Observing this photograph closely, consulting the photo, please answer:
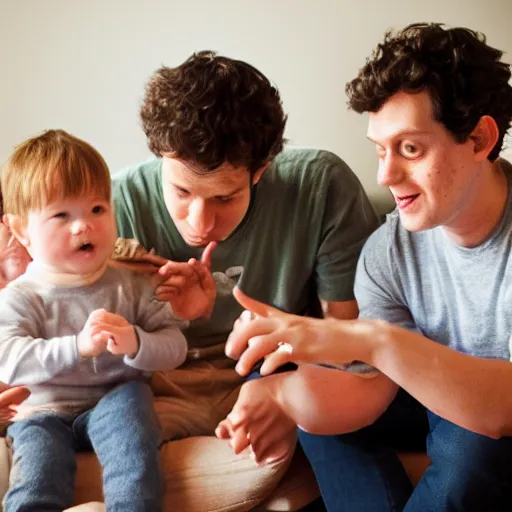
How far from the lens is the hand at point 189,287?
1020 mm

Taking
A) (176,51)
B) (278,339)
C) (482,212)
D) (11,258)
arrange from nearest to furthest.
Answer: (278,339) < (482,212) < (11,258) < (176,51)

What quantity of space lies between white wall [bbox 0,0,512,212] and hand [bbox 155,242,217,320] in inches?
13.3

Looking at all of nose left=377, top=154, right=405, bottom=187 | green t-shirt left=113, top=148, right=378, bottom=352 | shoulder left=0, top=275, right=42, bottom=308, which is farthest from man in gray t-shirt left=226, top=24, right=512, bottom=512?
shoulder left=0, top=275, right=42, bottom=308

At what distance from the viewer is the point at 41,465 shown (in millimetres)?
884

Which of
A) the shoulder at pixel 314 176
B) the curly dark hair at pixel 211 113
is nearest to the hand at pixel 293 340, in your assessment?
the curly dark hair at pixel 211 113

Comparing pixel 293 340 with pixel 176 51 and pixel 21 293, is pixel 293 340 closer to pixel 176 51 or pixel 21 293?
pixel 21 293

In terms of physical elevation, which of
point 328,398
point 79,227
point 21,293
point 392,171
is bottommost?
point 328,398

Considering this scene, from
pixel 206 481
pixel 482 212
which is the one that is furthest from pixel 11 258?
pixel 482 212

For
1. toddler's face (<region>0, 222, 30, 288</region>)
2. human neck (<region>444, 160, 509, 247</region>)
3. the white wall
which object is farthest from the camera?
the white wall

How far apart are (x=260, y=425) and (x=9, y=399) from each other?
0.34 metres

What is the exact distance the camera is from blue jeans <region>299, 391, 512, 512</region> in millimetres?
817

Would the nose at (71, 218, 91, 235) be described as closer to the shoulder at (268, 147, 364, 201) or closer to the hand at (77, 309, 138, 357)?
the hand at (77, 309, 138, 357)

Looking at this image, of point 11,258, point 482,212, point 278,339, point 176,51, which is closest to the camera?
point 278,339

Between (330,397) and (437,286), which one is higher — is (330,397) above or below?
below
